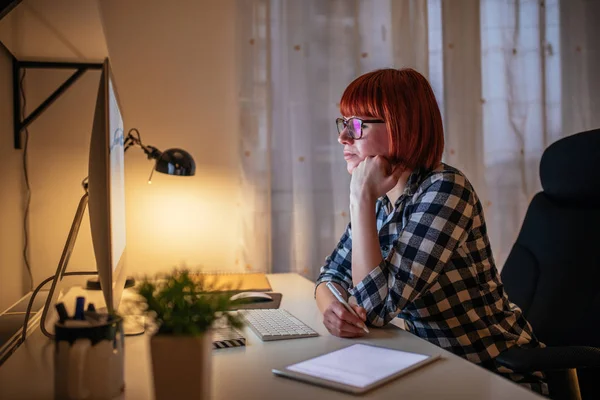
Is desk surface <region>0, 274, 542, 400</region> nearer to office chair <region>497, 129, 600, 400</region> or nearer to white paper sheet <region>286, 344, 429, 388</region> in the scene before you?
white paper sheet <region>286, 344, 429, 388</region>

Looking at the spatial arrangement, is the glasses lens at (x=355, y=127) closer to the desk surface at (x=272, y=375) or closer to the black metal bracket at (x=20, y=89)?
the desk surface at (x=272, y=375)

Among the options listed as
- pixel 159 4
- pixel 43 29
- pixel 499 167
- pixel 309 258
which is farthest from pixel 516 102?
pixel 43 29

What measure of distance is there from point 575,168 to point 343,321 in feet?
2.46

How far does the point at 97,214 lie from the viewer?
0.94m

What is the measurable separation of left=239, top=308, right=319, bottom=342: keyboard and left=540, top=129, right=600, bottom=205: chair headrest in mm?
761

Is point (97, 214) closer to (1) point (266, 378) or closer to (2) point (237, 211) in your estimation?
(1) point (266, 378)

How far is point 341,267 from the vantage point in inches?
57.6

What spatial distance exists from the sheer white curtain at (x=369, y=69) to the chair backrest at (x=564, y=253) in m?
→ 0.81

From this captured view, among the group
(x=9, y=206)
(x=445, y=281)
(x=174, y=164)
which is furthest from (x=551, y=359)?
(x=9, y=206)

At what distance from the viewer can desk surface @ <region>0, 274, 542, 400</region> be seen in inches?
31.6

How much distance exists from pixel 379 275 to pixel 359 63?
1286mm

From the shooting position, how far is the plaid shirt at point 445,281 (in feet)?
3.72

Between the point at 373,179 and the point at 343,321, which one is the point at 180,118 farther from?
the point at 343,321

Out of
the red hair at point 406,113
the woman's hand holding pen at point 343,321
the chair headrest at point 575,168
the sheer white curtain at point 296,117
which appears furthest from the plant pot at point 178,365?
the sheer white curtain at point 296,117
